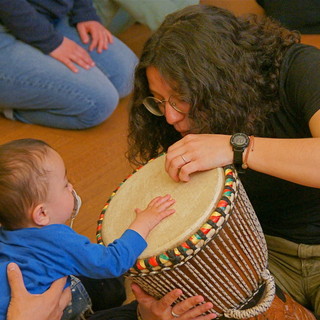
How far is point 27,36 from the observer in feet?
8.37

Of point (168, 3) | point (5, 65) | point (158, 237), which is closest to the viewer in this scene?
point (158, 237)

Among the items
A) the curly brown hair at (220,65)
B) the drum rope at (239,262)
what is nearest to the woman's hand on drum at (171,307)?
the drum rope at (239,262)

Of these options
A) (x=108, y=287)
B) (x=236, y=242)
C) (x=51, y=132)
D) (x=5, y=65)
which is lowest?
(x=51, y=132)

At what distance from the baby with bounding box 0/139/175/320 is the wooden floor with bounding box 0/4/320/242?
2.80ft

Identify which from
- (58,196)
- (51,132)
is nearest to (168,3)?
(51,132)

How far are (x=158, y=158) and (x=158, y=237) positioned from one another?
0.27 m

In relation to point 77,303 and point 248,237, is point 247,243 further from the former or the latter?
point 77,303

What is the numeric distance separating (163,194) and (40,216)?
275 mm

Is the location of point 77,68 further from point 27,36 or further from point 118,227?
point 118,227

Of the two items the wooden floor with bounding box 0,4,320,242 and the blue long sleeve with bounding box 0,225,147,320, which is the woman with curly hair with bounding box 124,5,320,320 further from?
the wooden floor with bounding box 0,4,320,242

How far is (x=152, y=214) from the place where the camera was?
115 cm

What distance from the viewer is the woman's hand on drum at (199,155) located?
3.83ft

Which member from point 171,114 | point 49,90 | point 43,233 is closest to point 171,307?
point 43,233

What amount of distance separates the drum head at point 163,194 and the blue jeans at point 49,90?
125 centimetres
